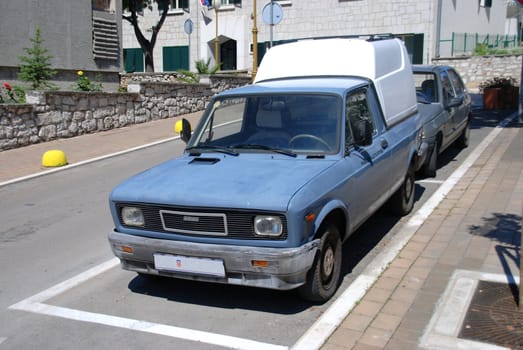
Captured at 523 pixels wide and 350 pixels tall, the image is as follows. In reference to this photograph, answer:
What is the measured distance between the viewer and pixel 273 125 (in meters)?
5.96

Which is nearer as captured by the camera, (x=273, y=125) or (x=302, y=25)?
(x=273, y=125)

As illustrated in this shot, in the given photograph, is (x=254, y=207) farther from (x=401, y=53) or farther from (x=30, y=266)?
(x=401, y=53)

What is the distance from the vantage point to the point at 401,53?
8414 millimetres

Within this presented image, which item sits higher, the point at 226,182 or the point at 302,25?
the point at 302,25

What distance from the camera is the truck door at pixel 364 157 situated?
565cm

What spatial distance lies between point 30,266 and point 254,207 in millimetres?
3079

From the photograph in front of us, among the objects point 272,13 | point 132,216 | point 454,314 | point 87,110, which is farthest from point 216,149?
point 272,13

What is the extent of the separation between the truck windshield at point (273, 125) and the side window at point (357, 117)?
163 mm

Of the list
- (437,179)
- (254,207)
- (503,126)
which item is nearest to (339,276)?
(254,207)

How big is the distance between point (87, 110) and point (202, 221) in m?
11.6

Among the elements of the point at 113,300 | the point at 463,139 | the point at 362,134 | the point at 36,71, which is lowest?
the point at 113,300

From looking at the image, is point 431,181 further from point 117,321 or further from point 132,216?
point 117,321

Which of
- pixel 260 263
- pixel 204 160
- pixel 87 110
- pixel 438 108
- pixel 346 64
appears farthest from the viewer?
pixel 87 110

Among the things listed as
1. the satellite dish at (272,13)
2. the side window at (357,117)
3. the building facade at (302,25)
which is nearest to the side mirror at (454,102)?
the side window at (357,117)
